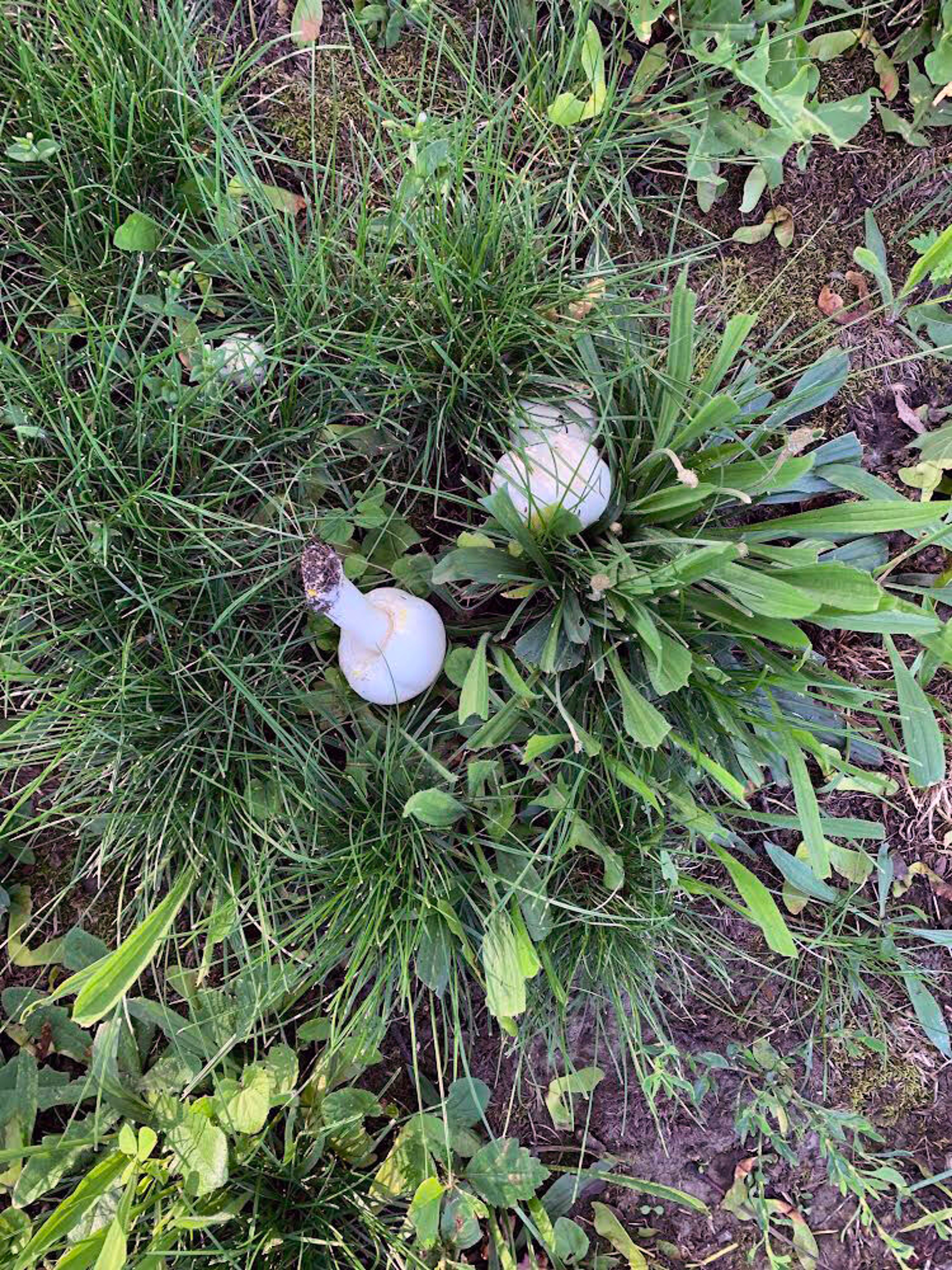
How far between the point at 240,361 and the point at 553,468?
1.62 ft

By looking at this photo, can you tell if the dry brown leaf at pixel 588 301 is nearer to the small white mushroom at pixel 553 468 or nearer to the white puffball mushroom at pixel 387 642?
the small white mushroom at pixel 553 468

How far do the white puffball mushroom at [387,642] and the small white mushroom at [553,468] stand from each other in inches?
8.5

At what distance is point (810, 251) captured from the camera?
156 cm

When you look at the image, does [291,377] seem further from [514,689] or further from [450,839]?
[450,839]

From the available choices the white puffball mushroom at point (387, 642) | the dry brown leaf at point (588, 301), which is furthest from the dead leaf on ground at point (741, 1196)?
the dry brown leaf at point (588, 301)

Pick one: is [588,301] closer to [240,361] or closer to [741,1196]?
[240,361]

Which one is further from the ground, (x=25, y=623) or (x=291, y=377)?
(x=291, y=377)

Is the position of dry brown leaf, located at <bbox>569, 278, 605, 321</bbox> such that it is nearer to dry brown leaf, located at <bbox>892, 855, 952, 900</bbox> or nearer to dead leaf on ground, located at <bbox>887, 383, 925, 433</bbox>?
dead leaf on ground, located at <bbox>887, 383, 925, 433</bbox>

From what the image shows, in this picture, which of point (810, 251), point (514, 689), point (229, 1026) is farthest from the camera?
point (810, 251)

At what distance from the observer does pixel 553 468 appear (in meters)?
1.29

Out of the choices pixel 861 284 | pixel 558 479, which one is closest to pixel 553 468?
pixel 558 479

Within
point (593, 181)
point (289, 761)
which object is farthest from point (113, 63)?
point (289, 761)

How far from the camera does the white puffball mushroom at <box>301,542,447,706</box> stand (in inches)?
46.7

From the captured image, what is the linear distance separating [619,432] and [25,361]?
95 cm
